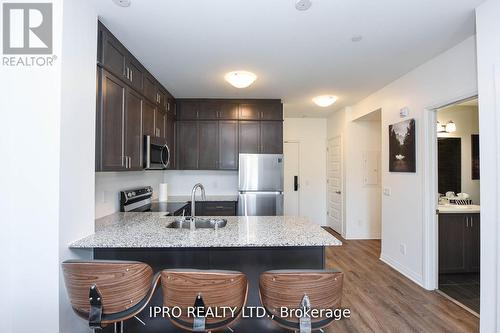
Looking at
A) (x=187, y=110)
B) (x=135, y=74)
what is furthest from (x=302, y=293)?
(x=187, y=110)

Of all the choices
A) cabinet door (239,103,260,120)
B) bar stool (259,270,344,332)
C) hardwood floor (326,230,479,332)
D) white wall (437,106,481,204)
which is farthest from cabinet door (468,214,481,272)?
cabinet door (239,103,260,120)

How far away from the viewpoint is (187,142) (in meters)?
4.52

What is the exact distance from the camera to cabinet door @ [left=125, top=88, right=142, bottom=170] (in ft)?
8.30

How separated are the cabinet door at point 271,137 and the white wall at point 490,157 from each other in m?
2.89

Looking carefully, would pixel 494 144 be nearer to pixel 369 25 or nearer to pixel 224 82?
pixel 369 25

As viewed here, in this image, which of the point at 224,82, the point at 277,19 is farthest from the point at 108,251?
the point at 224,82

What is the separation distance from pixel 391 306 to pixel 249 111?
3.44m

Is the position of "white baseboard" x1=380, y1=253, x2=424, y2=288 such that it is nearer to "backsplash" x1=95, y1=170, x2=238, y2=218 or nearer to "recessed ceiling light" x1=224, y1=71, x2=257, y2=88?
"backsplash" x1=95, y1=170, x2=238, y2=218

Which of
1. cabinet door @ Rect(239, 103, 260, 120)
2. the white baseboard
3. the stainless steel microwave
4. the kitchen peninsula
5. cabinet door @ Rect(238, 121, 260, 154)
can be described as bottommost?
the white baseboard

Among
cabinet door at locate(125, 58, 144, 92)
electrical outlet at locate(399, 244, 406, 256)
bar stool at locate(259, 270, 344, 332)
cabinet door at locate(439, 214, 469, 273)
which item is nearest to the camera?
bar stool at locate(259, 270, 344, 332)

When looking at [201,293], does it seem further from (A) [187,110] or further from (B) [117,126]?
(A) [187,110]

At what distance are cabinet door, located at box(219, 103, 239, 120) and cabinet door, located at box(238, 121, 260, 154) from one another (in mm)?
176

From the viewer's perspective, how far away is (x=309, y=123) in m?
6.03

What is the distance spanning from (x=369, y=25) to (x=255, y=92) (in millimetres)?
2137
